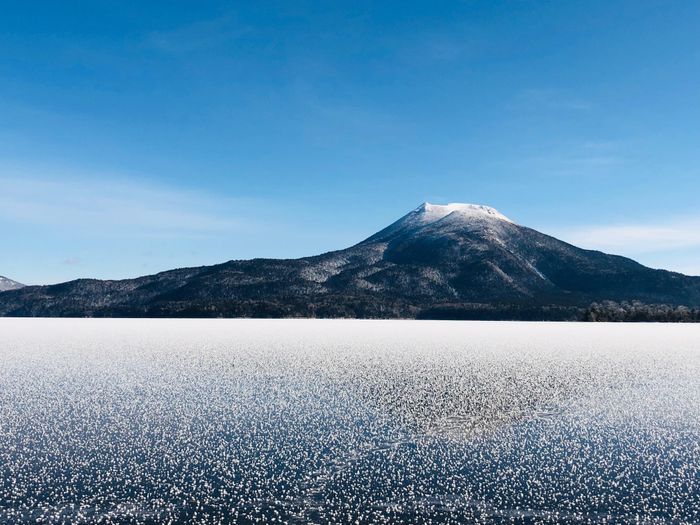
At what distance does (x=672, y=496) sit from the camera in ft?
54.2

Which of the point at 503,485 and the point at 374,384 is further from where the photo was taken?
the point at 374,384

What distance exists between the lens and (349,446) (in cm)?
2148

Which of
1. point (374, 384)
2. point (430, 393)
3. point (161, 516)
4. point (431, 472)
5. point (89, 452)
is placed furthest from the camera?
point (374, 384)

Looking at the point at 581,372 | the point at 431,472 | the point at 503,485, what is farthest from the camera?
the point at 581,372

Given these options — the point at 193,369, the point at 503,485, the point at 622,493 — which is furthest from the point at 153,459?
the point at 193,369

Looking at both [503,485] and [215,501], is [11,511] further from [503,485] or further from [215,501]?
[503,485]

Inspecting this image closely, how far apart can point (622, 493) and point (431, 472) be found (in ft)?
19.2

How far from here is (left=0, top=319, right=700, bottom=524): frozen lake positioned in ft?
51.4

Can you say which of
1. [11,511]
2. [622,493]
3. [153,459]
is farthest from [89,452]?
[622,493]

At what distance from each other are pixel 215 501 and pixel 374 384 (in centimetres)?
2077

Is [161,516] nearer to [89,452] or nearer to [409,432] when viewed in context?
[89,452]

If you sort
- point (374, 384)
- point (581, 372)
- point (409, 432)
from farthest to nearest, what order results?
point (581, 372) < point (374, 384) < point (409, 432)

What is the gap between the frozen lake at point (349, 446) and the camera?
15.7 m

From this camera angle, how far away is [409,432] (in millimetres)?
23688
